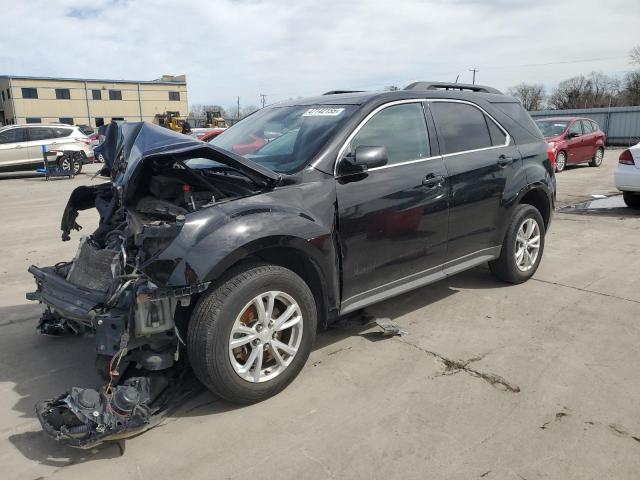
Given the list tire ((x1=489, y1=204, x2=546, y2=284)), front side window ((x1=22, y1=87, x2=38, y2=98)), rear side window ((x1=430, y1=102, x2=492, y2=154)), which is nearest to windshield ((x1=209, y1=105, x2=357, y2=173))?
rear side window ((x1=430, y1=102, x2=492, y2=154))

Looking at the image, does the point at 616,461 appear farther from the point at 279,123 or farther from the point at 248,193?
the point at 279,123

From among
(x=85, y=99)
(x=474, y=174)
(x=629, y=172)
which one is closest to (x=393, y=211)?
(x=474, y=174)

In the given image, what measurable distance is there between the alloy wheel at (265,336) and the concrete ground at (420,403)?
226 millimetres

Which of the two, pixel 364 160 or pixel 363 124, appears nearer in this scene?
pixel 364 160

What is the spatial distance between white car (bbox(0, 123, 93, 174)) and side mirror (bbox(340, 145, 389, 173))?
1632 cm

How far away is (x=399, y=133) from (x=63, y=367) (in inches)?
120

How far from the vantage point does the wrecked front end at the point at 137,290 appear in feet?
8.87

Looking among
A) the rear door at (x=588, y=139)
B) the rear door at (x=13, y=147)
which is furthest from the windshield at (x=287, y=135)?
the rear door at (x=13, y=147)

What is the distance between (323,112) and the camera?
3.98m

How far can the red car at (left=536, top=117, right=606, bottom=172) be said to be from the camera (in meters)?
16.0

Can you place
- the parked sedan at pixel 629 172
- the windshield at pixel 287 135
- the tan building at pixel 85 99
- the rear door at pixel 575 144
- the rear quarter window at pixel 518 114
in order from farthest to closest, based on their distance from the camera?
1. the tan building at pixel 85 99
2. the rear door at pixel 575 144
3. the parked sedan at pixel 629 172
4. the rear quarter window at pixel 518 114
5. the windshield at pixel 287 135

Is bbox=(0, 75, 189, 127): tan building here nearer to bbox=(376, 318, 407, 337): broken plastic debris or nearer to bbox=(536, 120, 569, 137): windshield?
bbox=(536, 120, 569, 137): windshield

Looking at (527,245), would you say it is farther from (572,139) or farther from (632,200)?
(572,139)

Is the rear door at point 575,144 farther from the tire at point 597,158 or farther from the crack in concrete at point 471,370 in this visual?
the crack in concrete at point 471,370
